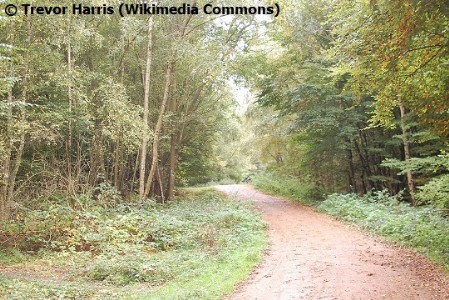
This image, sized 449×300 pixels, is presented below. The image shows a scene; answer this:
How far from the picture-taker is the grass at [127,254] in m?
6.84

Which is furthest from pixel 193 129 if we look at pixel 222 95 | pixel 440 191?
pixel 440 191

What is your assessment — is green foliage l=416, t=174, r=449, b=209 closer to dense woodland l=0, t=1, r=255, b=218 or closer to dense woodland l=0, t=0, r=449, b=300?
dense woodland l=0, t=0, r=449, b=300

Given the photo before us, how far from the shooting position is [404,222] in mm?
10070

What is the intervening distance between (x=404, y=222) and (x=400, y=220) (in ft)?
0.58

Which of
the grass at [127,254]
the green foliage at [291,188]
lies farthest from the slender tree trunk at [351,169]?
the grass at [127,254]

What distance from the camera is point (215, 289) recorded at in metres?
6.59

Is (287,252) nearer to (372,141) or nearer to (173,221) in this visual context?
(173,221)

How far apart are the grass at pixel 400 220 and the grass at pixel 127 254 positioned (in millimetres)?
3424

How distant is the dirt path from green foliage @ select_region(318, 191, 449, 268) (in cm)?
43

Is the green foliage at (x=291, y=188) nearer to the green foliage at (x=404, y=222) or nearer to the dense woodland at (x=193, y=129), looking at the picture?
the dense woodland at (x=193, y=129)

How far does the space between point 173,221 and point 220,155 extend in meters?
20.4

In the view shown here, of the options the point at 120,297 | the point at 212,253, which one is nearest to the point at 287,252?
the point at 212,253

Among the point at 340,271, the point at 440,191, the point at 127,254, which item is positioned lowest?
the point at 127,254

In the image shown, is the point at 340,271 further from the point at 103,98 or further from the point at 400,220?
the point at 103,98
